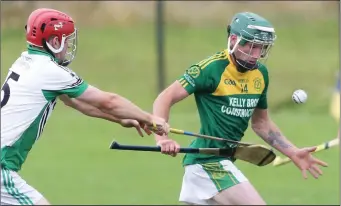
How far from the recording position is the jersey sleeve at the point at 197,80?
281 inches

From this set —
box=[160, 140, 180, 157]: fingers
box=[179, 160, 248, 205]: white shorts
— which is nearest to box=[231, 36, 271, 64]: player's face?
box=[179, 160, 248, 205]: white shorts

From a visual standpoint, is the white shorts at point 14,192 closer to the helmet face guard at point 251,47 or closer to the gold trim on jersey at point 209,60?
the gold trim on jersey at point 209,60

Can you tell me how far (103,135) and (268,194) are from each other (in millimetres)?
4520

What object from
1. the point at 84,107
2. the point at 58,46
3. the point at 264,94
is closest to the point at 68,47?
the point at 58,46

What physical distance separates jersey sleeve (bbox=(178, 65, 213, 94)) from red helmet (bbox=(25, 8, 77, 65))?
1.00 m

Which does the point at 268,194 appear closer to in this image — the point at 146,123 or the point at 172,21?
the point at 146,123

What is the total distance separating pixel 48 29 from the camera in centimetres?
638

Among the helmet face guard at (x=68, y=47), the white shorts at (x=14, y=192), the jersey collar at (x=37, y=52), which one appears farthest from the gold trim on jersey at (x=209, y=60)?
the white shorts at (x=14, y=192)

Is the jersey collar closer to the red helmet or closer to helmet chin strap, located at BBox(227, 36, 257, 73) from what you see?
the red helmet

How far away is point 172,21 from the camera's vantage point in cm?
1995

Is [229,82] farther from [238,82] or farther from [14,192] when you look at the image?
[14,192]

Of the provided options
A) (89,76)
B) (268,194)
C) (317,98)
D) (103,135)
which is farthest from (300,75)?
(268,194)

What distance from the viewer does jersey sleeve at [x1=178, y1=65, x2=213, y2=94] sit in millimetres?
7141

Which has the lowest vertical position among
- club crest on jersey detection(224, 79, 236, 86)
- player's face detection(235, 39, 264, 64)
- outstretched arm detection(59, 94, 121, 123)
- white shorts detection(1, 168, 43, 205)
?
white shorts detection(1, 168, 43, 205)
